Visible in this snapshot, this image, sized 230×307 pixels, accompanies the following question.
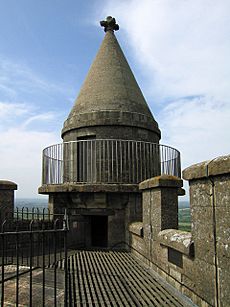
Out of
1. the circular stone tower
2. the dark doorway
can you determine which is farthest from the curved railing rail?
the dark doorway

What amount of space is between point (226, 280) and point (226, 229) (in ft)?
1.92

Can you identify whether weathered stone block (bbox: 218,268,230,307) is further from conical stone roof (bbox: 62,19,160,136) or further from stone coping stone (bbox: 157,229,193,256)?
conical stone roof (bbox: 62,19,160,136)

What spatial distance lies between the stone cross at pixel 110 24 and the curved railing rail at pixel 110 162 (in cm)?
634

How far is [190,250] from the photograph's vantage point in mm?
4551

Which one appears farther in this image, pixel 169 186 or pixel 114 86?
A: pixel 114 86

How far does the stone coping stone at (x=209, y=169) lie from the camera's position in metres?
3.53

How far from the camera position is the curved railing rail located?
33.5 feet

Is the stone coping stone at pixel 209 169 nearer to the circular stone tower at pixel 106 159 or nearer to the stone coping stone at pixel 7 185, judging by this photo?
the circular stone tower at pixel 106 159

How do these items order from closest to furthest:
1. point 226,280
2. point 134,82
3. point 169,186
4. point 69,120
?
1. point 226,280
2. point 169,186
3. point 69,120
4. point 134,82

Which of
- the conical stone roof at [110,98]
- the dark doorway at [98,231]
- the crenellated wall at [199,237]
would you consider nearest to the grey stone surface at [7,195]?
the conical stone roof at [110,98]

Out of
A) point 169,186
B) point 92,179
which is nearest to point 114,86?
point 92,179

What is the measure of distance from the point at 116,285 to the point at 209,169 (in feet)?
10.7

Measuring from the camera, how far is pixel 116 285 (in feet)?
19.0

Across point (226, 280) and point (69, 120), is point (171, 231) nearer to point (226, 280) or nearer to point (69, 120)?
point (226, 280)
